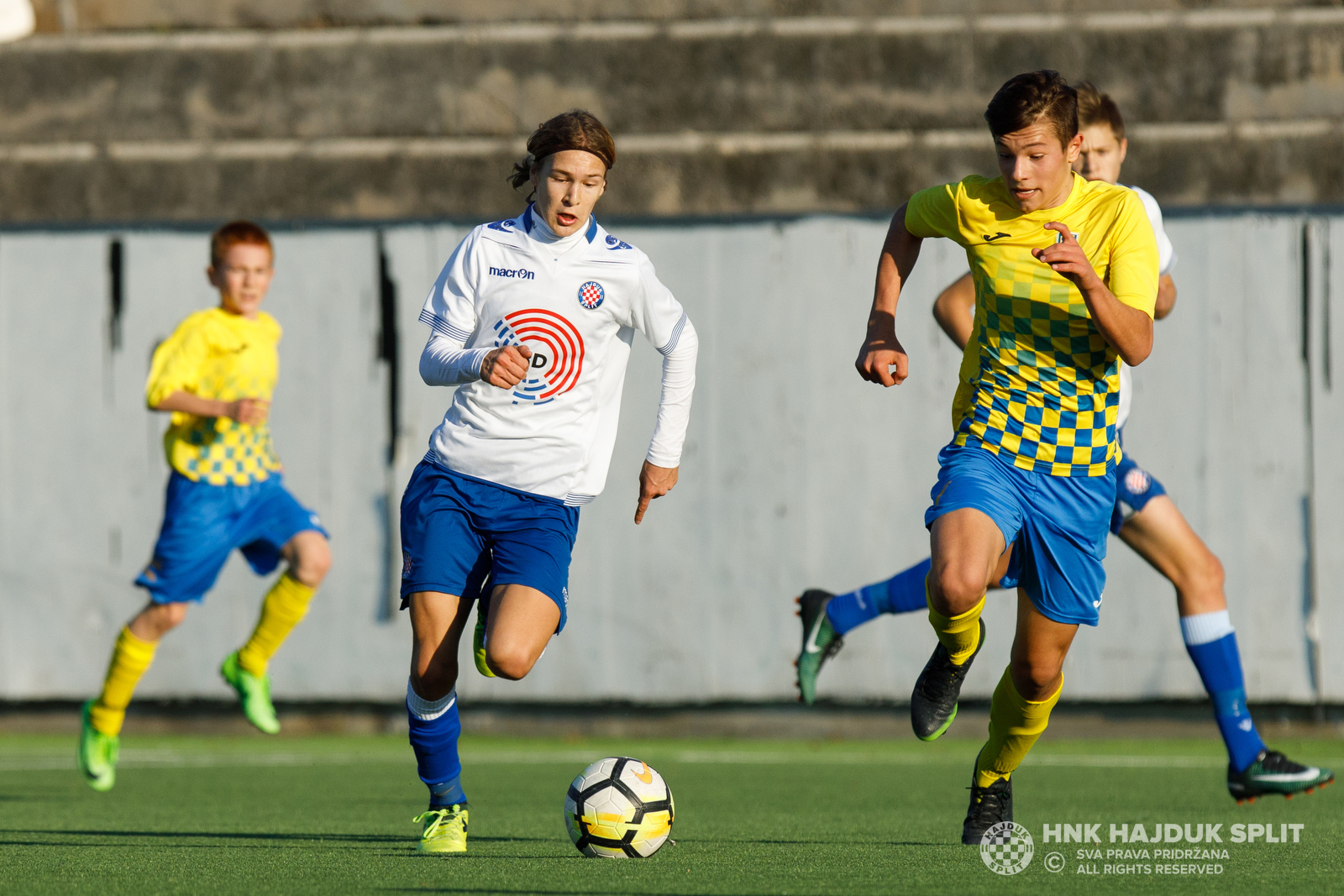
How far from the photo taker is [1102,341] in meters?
4.33

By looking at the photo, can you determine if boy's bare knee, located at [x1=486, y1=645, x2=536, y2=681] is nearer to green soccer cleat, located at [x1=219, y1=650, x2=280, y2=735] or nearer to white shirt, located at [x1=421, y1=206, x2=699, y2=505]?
white shirt, located at [x1=421, y1=206, x2=699, y2=505]

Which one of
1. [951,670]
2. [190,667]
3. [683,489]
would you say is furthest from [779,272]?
[951,670]

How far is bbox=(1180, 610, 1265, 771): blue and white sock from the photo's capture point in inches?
193

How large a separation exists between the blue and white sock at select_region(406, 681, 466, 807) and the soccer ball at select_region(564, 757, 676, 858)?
36cm

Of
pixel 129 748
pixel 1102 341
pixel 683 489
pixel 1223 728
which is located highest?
pixel 1102 341

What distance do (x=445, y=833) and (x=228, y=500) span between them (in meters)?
2.83

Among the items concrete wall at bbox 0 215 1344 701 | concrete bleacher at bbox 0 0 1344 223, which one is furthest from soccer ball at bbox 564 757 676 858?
concrete bleacher at bbox 0 0 1344 223

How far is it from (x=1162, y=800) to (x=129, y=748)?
537 cm

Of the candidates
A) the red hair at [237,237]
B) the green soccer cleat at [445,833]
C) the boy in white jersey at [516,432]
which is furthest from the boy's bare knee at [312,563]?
the green soccer cleat at [445,833]

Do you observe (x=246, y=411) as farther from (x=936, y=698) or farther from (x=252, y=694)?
(x=936, y=698)

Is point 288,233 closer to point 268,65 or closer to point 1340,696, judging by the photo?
point 268,65

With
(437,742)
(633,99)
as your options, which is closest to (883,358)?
(437,742)

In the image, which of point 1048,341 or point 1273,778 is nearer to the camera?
point 1048,341

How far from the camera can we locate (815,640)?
19.7ft
